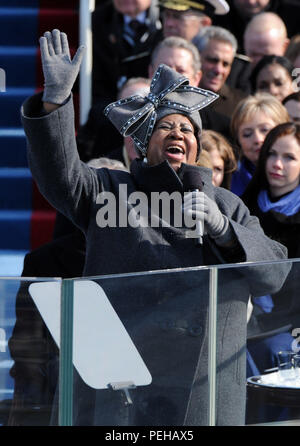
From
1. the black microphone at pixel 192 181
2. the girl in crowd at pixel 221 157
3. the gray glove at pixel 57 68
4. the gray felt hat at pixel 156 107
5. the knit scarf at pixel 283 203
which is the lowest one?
the knit scarf at pixel 283 203

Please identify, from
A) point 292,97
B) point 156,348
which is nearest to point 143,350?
point 156,348

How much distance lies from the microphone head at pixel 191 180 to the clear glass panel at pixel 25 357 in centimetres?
67

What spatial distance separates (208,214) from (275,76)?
2890 mm

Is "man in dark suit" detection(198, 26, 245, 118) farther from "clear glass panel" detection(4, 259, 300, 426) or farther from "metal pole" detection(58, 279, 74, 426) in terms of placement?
"metal pole" detection(58, 279, 74, 426)

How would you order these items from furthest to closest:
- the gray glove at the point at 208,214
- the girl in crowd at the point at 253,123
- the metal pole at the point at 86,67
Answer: the metal pole at the point at 86,67, the girl in crowd at the point at 253,123, the gray glove at the point at 208,214

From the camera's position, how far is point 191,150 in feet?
10.7

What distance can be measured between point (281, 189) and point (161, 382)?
2.13m

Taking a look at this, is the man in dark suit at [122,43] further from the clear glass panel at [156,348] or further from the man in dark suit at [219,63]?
the clear glass panel at [156,348]

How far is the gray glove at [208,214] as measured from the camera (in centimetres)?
291

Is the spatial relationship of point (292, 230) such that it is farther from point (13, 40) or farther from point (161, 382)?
point (13, 40)

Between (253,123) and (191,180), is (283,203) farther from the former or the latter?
(191,180)

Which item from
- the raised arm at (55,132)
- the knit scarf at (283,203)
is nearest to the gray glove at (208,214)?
the raised arm at (55,132)

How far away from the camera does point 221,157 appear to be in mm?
4766

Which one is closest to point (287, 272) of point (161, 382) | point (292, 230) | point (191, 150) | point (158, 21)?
point (161, 382)
